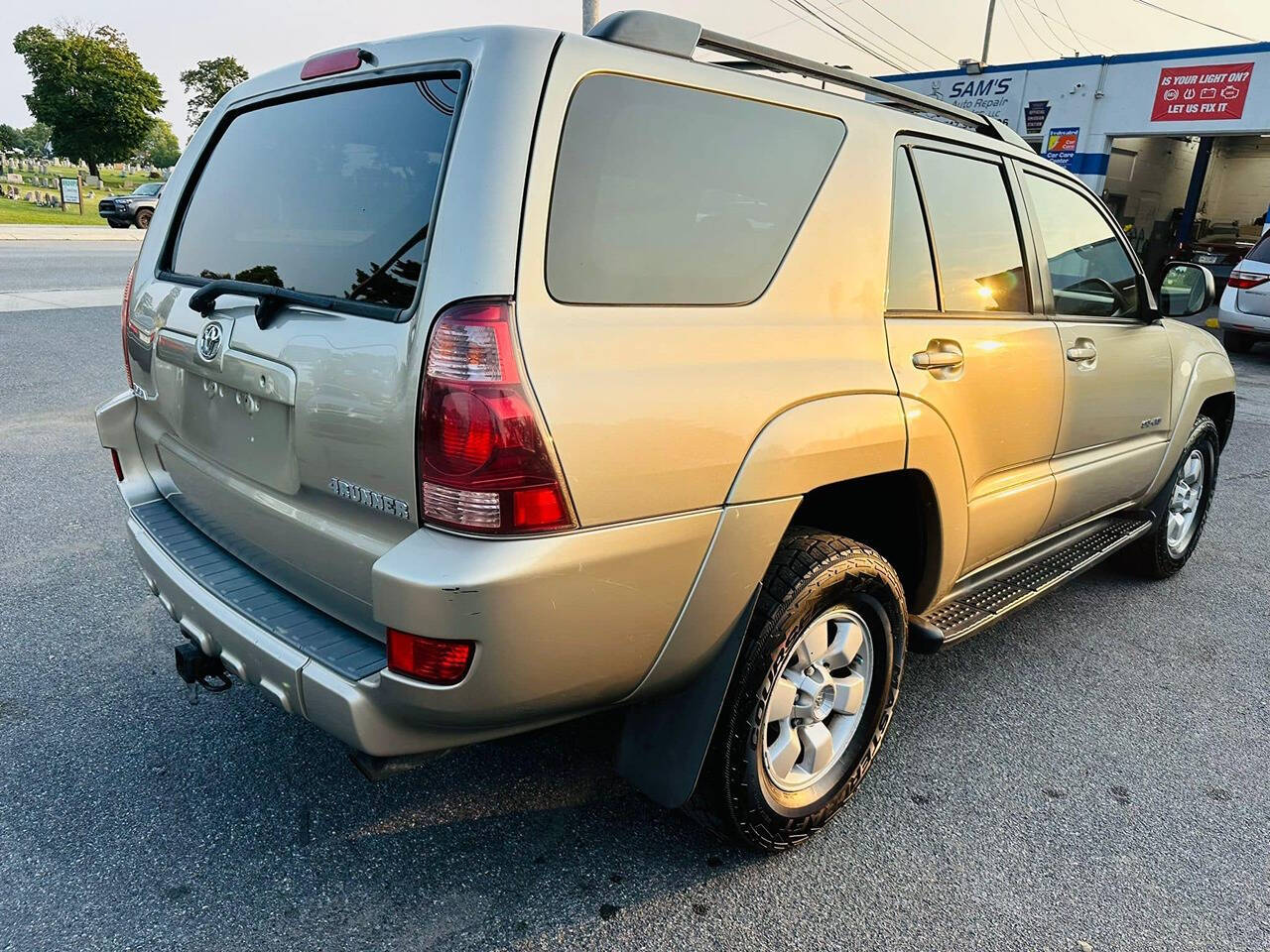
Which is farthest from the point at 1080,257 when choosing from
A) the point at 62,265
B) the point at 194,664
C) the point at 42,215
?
the point at 42,215

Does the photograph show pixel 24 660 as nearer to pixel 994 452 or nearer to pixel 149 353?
pixel 149 353

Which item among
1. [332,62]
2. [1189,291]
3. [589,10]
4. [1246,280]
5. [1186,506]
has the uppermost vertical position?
[589,10]

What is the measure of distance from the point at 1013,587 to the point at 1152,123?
2259cm

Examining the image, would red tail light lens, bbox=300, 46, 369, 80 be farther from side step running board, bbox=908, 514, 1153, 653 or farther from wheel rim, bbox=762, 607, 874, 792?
side step running board, bbox=908, 514, 1153, 653

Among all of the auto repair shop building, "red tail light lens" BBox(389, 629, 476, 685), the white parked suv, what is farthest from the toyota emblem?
the auto repair shop building

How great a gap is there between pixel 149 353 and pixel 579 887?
190cm

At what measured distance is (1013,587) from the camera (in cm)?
322

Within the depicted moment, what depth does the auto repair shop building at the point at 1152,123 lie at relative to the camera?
777 inches

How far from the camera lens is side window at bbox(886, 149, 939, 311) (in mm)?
2494

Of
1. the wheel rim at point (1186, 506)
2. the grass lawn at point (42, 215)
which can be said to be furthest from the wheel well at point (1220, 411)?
the grass lawn at point (42, 215)

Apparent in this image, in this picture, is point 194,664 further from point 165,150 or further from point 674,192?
point 165,150

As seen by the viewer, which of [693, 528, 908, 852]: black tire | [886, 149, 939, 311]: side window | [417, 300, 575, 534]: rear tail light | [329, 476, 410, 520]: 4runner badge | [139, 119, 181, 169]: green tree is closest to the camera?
[417, 300, 575, 534]: rear tail light

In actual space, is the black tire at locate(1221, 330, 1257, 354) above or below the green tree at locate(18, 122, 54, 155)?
Answer: below

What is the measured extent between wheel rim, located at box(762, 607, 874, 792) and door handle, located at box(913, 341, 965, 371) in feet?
2.36
